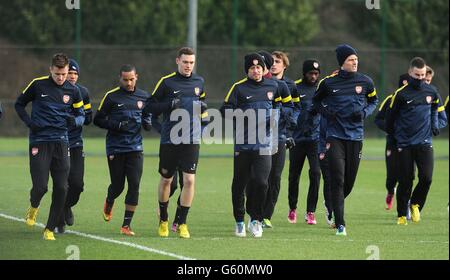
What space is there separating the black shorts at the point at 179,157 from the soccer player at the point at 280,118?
1328 millimetres

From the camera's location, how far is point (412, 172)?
16312 mm

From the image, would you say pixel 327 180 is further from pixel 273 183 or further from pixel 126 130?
pixel 126 130

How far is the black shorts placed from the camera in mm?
14125

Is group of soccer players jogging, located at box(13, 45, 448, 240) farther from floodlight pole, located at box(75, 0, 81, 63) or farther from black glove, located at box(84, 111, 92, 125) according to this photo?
floodlight pole, located at box(75, 0, 81, 63)

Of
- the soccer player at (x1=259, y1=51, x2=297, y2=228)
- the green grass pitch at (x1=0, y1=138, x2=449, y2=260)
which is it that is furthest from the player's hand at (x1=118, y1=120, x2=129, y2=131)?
the soccer player at (x1=259, y1=51, x2=297, y2=228)

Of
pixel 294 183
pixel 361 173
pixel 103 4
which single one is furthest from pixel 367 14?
pixel 294 183

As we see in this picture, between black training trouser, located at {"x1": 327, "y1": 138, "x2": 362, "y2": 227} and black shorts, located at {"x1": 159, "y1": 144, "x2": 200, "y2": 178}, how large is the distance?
174 cm

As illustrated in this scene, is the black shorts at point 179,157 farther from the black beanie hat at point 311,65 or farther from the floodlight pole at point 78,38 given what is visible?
the floodlight pole at point 78,38

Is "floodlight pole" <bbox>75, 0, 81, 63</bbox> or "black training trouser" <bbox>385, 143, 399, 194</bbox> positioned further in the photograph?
"floodlight pole" <bbox>75, 0, 81, 63</bbox>

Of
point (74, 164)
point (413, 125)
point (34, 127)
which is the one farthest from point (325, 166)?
point (34, 127)

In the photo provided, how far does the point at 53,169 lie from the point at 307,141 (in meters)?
4.02

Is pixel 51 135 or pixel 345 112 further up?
pixel 345 112

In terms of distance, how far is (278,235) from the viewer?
1468cm

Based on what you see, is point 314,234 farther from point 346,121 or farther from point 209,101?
point 209,101
